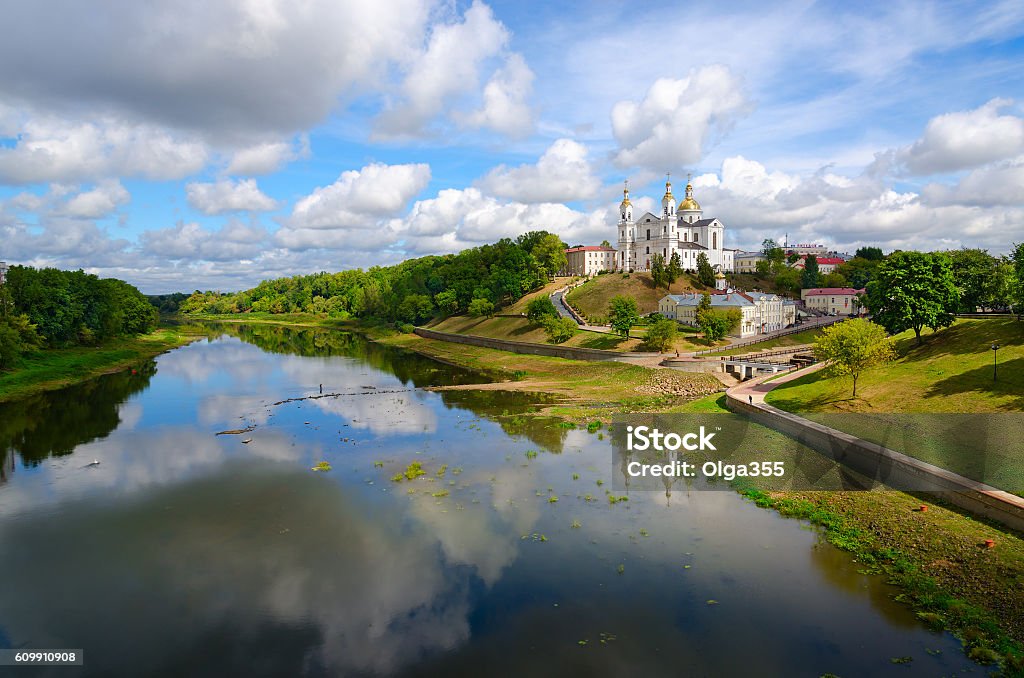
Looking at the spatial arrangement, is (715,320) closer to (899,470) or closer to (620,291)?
(620,291)

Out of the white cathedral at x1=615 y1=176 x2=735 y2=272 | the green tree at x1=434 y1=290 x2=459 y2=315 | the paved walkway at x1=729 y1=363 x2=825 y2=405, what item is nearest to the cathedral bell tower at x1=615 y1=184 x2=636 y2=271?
the white cathedral at x1=615 y1=176 x2=735 y2=272

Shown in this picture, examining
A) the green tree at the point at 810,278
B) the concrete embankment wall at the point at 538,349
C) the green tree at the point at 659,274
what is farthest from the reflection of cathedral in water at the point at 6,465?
the green tree at the point at 810,278

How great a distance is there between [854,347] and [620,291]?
75.8 meters

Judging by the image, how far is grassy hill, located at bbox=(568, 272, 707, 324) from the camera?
369 feet

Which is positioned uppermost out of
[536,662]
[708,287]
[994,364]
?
[708,287]

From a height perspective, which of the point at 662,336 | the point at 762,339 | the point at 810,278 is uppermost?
the point at 810,278

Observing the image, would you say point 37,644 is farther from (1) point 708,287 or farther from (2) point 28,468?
(1) point 708,287

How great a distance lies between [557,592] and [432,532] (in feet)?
24.2

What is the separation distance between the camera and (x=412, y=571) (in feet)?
76.8

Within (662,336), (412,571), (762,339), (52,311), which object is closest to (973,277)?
(762,339)

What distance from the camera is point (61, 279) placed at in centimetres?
8356

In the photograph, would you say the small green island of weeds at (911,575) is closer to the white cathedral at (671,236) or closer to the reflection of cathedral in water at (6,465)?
the reflection of cathedral in water at (6,465)

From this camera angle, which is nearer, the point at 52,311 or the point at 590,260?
the point at 52,311

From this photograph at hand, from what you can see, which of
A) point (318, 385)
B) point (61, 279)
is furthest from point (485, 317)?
point (61, 279)
